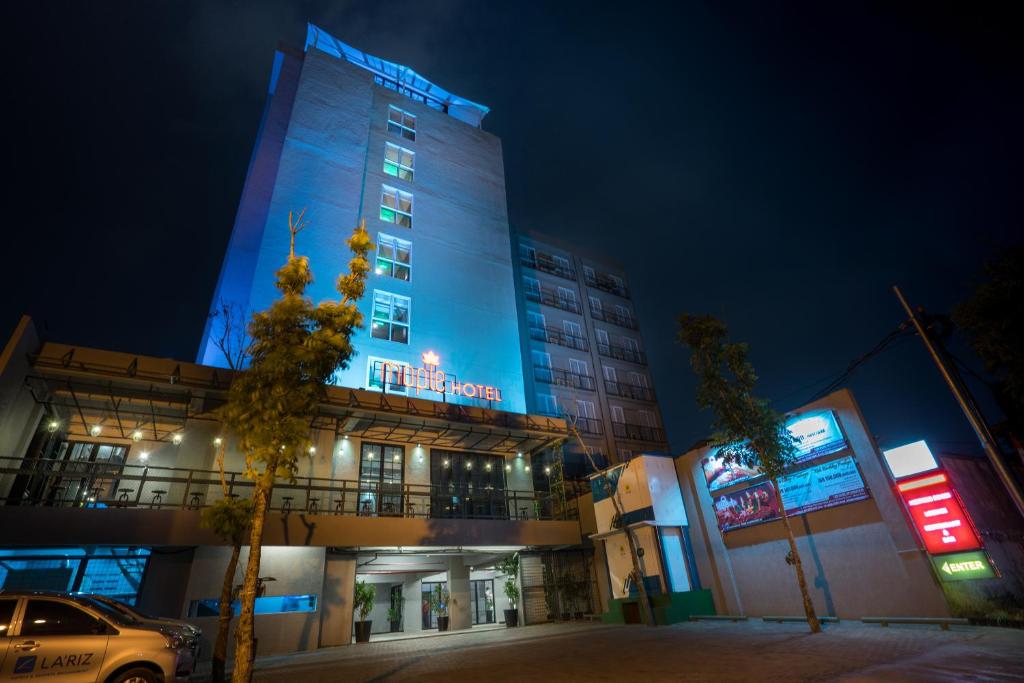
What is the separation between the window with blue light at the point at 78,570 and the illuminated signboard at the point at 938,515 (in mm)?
21976

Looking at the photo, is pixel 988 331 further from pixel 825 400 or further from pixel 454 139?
pixel 454 139

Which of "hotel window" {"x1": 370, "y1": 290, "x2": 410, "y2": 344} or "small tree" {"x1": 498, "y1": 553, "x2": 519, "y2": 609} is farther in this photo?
"hotel window" {"x1": 370, "y1": 290, "x2": 410, "y2": 344}

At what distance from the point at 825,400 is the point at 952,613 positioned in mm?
5684

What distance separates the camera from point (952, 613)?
1083 cm

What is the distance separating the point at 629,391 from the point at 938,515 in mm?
22466

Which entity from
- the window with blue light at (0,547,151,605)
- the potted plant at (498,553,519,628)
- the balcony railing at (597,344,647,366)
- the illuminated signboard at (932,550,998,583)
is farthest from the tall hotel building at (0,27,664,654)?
the illuminated signboard at (932,550,998,583)

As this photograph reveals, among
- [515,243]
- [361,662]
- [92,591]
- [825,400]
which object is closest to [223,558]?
[92,591]

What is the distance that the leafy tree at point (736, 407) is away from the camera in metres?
13.4

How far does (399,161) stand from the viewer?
96.1 ft

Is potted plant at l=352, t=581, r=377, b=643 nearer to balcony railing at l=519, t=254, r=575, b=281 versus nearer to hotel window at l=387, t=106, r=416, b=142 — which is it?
balcony railing at l=519, t=254, r=575, b=281

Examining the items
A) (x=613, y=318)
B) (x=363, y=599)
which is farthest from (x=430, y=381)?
(x=613, y=318)

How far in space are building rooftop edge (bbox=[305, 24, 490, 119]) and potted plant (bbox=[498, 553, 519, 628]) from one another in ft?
107

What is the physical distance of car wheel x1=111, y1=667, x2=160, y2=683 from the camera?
6.79 meters

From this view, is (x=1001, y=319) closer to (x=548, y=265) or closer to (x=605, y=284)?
(x=548, y=265)
